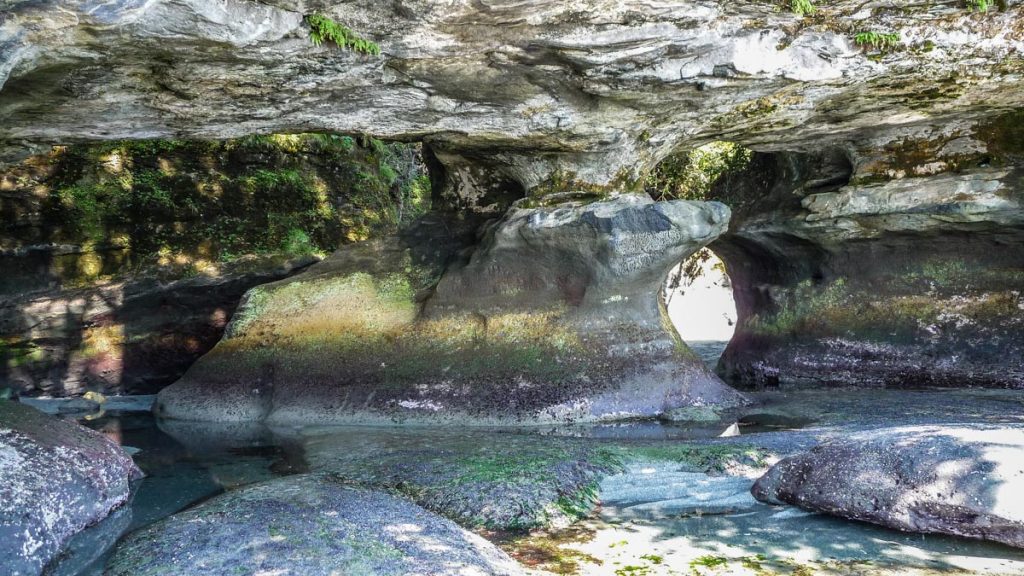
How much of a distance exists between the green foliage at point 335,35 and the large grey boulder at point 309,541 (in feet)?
12.5

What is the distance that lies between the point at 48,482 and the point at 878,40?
28.1 feet

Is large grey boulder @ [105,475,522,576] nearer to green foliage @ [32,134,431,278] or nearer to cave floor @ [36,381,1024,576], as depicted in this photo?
cave floor @ [36,381,1024,576]

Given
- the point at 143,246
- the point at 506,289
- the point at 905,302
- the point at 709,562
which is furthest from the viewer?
the point at 905,302

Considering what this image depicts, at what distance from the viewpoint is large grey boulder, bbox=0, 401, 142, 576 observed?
5.25 metres

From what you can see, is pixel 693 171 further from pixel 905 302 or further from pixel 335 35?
pixel 335 35

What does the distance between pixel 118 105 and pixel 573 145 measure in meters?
5.03

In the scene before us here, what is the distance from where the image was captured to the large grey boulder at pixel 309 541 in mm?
4797

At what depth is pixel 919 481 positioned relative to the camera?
5.71 m

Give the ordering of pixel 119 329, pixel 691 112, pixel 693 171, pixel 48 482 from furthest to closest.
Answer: pixel 693 171 → pixel 119 329 → pixel 691 112 → pixel 48 482

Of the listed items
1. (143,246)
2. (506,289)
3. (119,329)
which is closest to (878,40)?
(506,289)

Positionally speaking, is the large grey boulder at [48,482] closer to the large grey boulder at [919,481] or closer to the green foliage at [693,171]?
the large grey boulder at [919,481]

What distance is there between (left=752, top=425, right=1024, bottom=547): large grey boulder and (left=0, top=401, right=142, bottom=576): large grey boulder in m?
4.98

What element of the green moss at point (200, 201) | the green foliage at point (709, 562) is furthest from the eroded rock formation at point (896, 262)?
the green foliage at point (709, 562)

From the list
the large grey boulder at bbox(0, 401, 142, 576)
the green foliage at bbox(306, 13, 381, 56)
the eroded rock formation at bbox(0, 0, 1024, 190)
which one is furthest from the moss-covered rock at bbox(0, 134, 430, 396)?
the green foliage at bbox(306, 13, 381, 56)
